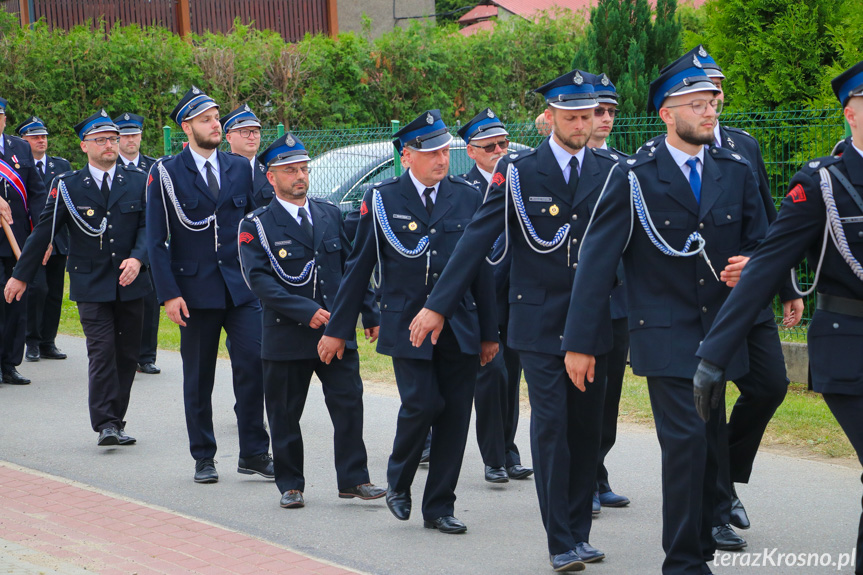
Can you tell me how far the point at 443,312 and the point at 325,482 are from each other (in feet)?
6.55

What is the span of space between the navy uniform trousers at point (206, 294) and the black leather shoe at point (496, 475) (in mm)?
1405

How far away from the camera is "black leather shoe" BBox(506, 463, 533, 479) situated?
6812 mm

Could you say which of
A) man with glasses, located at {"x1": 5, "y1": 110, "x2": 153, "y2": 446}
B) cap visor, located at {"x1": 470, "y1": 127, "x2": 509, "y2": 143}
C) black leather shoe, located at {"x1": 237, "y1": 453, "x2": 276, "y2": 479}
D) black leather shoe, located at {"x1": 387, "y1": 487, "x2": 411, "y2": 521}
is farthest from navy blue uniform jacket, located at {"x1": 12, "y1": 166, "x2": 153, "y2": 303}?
black leather shoe, located at {"x1": 387, "y1": 487, "x2": 411, "y2": 521}

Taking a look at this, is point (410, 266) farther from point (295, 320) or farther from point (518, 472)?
point (518, 472)

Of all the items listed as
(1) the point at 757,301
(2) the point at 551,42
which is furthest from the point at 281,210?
(2) the point at 551,42

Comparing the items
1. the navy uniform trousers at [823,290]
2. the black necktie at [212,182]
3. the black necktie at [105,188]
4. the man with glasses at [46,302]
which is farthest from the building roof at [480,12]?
the navy uniform trousers at [823,290]

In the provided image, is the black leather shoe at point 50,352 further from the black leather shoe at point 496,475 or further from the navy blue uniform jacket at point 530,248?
the navy blue uniform jacket at point 530,248

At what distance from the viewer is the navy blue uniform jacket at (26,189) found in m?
10.9

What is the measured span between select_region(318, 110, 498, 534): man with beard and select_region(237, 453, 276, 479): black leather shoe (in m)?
1.33

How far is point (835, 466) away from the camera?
670cm

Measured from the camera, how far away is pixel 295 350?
6.34 metres

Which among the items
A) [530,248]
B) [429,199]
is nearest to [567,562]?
[530,248]

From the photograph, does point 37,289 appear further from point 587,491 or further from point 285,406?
point 587,491

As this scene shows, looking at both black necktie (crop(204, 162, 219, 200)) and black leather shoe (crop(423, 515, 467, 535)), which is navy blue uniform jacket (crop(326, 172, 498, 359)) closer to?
black leather shoe (crop(423, 515, 467, 535))
